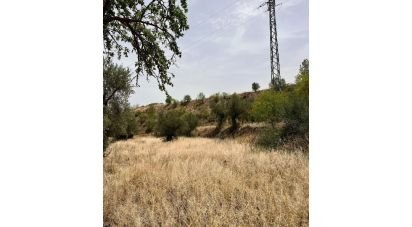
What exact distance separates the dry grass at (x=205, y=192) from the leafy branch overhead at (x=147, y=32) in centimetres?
81

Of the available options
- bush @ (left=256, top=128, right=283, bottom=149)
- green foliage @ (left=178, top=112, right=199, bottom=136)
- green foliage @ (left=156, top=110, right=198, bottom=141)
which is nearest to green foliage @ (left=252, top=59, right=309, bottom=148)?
bush @ (left=256, top=128, right=283, bottom=149)

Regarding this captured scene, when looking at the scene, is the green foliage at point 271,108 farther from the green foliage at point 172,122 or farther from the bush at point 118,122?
the bush at point 118,122

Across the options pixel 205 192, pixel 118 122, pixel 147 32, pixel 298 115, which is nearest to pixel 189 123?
pixel 118 122

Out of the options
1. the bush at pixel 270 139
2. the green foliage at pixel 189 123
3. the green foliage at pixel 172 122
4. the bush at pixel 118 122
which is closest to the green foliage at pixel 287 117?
the bush at pixel 270 139

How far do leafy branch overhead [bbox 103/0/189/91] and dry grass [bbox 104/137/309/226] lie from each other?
0.81 m

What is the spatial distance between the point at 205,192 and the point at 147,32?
4.56ft

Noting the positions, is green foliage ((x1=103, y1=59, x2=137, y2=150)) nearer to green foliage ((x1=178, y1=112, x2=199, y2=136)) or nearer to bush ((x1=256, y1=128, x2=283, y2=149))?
green foliage ((x1=178, y1=112, x2=199, y2=136))

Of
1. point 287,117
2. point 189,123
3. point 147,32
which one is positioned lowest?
point 189,123

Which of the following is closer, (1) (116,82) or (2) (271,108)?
(1) (116,82)

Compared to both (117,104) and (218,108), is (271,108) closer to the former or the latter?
(117,104)

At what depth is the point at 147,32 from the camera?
3168mm
